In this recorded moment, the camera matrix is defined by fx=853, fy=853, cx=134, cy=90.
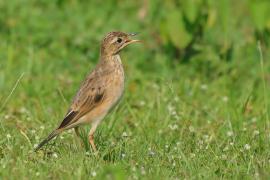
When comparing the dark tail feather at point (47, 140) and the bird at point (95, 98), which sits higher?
the bird at point (95, 98)

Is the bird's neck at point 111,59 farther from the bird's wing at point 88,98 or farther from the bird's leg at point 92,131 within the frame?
the bird's leg at point 92,131

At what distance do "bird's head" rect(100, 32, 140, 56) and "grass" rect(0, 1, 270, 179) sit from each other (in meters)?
0.66

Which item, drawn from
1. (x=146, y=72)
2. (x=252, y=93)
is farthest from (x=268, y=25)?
(x=146, y=72)

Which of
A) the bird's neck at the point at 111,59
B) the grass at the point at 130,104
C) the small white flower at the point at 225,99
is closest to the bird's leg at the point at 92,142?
the grass at the point at 130,104

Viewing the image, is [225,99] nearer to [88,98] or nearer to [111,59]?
[111,59]

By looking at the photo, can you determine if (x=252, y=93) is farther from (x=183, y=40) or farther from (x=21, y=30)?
(x=21, y=30)

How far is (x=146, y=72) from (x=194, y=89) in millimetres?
982

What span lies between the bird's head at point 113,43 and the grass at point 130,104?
0.66 meters

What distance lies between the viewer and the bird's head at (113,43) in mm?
8828

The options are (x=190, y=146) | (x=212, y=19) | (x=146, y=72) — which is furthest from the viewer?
(x=212, y=19)

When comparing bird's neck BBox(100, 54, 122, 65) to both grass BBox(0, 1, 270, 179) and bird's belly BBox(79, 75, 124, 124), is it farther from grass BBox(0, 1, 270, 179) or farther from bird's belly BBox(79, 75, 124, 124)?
grass BBox(0, 1, 270, 179)

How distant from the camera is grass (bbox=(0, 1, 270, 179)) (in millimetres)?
7465

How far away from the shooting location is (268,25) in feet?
37.1

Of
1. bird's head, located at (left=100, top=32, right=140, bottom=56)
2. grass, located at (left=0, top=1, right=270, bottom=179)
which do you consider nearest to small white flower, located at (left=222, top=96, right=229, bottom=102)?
grass, located at (left=0, top=1, right=270, bottom=179)
